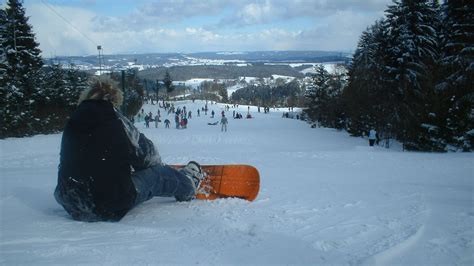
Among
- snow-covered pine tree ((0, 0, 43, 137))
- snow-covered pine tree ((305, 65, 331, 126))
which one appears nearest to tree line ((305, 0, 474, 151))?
snow-covered pine tree ((305, 65, 331, 126))

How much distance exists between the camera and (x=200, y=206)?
5.31 metres

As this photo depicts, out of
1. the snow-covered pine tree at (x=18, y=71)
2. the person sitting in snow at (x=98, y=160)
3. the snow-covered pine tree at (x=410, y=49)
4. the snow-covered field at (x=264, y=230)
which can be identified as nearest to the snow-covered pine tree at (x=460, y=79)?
the snow-covered pine tree at (x=410, y=49)

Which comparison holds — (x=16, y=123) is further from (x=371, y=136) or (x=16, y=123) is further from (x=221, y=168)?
(x=221, y=168)

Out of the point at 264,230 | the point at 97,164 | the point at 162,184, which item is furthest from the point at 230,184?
the point at 97,164

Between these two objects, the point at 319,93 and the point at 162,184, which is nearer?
the point at 162,184

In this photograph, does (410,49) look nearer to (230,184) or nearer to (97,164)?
(230,184)

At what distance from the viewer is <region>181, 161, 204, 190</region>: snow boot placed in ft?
18.6

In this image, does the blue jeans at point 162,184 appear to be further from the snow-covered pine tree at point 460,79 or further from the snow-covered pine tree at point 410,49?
the snow-covered pine tree at point 410,49

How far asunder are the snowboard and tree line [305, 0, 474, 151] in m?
17.9

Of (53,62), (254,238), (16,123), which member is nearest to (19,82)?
(16,123)

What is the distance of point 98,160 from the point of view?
14.6 ft

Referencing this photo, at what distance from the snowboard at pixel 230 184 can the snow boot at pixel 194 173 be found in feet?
0.32

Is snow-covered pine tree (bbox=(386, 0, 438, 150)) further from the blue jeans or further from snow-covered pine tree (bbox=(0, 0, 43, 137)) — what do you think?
snow-covered pine tree (bbox=(0, 0, 43, 137))

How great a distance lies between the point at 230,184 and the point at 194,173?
57cm
